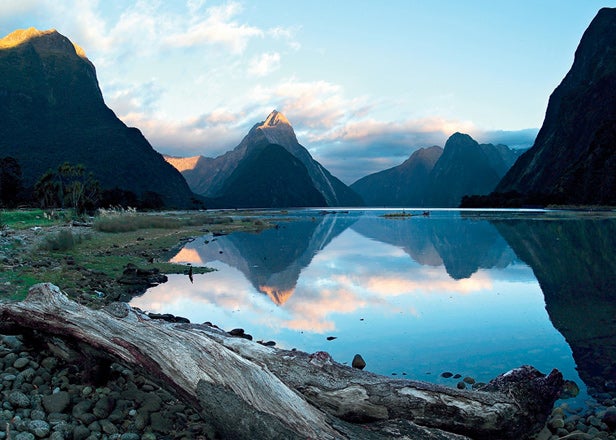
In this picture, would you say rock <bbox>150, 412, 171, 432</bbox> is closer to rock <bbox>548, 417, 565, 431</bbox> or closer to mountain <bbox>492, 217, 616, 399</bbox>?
rock <bbox>548, 417, 565, 431</bbox>

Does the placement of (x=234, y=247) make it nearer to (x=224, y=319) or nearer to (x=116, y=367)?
(x=224, y=319)

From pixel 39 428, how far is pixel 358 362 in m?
4.95

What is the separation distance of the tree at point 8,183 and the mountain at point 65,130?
41708mm

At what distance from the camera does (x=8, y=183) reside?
62.6m

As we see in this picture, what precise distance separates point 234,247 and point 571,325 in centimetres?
2313

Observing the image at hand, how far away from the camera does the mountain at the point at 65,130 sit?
12800 centimetres

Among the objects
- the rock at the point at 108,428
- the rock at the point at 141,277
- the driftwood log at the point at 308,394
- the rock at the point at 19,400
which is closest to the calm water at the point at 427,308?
the rock at the point at 141,277

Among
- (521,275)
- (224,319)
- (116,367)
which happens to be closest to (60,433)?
(116,367)

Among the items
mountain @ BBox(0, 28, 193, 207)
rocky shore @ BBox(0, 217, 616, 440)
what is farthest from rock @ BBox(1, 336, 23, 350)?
mountain @ BBox(0, 28, 193, 207)

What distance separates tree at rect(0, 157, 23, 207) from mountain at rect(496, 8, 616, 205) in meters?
112

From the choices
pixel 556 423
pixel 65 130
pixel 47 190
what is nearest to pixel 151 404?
pixel 556 423

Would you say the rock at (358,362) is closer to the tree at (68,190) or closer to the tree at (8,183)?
the tree at (68,190)

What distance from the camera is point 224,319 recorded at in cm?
1114

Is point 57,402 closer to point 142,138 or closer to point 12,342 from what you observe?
point 12,342
